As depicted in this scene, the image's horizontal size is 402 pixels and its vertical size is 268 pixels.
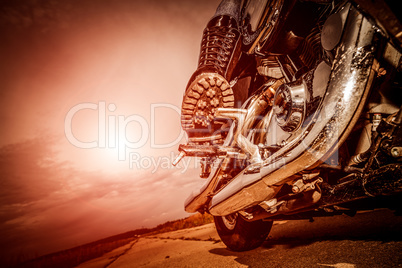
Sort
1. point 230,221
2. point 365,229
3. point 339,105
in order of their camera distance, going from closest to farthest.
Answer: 1. point 339,105
2. point 365,229
3. point 230,221

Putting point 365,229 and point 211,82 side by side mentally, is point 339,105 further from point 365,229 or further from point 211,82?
point 365,229

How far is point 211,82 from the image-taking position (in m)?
1.67

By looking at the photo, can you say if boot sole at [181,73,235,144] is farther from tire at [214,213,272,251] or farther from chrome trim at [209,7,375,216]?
tire at [214,213,272,251]

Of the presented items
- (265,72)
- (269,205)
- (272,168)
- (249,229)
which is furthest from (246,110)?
(249,229)

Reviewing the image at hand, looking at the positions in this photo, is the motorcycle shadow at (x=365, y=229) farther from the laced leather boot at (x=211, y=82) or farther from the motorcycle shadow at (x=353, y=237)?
the laced leather boot at (x=211, y=82)

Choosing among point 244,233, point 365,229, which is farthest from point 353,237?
point 244,233

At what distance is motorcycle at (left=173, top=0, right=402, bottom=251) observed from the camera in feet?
2.48

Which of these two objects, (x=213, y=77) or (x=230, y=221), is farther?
(x=230, y=221)

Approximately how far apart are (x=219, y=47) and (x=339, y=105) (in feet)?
4.54

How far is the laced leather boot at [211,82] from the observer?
1692 mm

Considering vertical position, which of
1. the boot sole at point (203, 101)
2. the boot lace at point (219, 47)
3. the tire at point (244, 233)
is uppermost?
the boot lace at point (219, 47)

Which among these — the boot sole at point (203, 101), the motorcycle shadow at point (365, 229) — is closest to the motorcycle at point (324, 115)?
the boot sole at point (203, 101)

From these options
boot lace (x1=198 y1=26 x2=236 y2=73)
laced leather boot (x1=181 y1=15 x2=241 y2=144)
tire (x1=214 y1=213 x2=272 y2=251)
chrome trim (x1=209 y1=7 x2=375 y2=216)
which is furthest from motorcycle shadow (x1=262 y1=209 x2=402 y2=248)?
boot lace (x1=198 y1=26 x2=236 y2=73)

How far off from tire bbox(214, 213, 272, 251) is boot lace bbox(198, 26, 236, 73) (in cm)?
158
